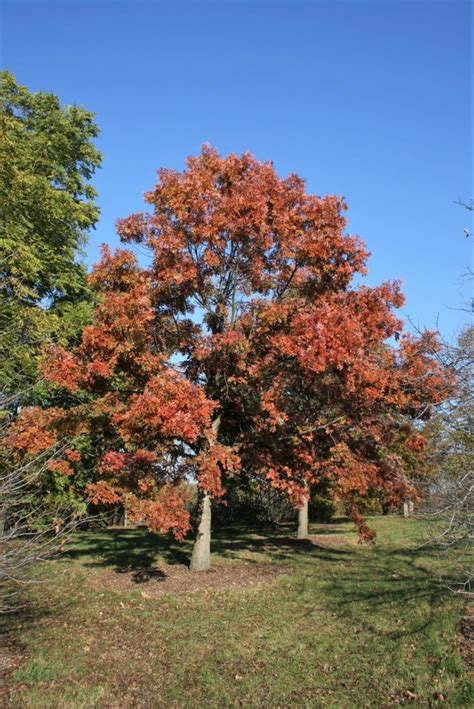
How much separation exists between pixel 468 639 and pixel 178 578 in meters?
5.60

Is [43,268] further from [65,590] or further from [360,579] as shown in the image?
[360,579]

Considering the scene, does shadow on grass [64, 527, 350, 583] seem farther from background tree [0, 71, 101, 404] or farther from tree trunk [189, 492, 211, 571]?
background tree [0, 71, 101, 404]

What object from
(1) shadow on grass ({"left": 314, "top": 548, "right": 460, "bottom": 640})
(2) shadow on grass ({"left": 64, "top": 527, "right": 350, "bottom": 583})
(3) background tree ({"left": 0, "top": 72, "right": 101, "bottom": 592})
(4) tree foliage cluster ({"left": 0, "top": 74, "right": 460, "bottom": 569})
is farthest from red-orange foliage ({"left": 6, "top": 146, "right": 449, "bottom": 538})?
(3) background tree ({"left": 0, "top": 72, "right": 101, "bottom": 592})

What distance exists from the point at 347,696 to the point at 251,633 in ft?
6.80

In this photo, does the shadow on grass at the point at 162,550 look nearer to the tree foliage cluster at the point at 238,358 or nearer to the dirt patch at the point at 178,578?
the dirt patch at the point at 178,578

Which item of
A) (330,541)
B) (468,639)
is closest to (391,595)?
(468,639)

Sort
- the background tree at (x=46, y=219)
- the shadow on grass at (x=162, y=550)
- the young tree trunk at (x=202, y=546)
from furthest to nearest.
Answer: the background tree at (x=46, y=219)
the shadow on grass at (x=162, y=550)
the young tree trunk at (x=202, y=546)

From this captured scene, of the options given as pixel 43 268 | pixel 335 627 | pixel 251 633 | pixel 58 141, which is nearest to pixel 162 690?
pixel 251 633

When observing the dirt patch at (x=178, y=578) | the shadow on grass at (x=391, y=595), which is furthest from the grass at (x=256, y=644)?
the dirt patch at (x=178, y=578)

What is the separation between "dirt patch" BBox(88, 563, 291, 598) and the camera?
9.30 m

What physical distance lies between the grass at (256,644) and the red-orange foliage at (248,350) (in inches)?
59.3

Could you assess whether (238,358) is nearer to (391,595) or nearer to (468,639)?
(391,595)

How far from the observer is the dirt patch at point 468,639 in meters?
5.47

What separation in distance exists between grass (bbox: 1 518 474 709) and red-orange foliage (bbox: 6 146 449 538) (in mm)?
1507
